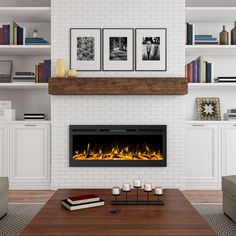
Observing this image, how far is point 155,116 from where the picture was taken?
181 inches

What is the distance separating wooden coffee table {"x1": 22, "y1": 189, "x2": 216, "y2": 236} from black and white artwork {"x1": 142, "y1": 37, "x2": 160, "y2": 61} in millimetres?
2386

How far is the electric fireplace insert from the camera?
4.55 m

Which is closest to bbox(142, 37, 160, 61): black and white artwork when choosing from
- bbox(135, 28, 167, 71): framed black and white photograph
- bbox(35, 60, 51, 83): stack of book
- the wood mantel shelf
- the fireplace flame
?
bbox(135, 28, 167, 71): framed black and white photograph

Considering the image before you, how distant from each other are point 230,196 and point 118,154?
1760 millimetres

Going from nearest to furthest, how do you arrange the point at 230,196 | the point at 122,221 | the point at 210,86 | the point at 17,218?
the point at 122,221, the point at 230,196, the point at 17,218, the point at 210,86

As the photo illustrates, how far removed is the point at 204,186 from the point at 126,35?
7.39ft

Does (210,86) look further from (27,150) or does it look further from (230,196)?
(27,150)

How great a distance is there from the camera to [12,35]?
4750mm

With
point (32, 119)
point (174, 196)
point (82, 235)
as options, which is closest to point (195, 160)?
point (174, 196)

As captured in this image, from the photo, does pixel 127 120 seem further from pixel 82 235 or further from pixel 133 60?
pixel 82 235

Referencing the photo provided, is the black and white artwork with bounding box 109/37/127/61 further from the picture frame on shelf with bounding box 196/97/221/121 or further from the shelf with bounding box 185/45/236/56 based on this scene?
the picture frame on shelf with bounding box 196/97/221/121

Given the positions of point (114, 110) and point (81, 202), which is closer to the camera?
point (81, 202)

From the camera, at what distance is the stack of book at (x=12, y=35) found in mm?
4746

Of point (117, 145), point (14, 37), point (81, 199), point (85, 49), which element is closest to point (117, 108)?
point (117, 145)
